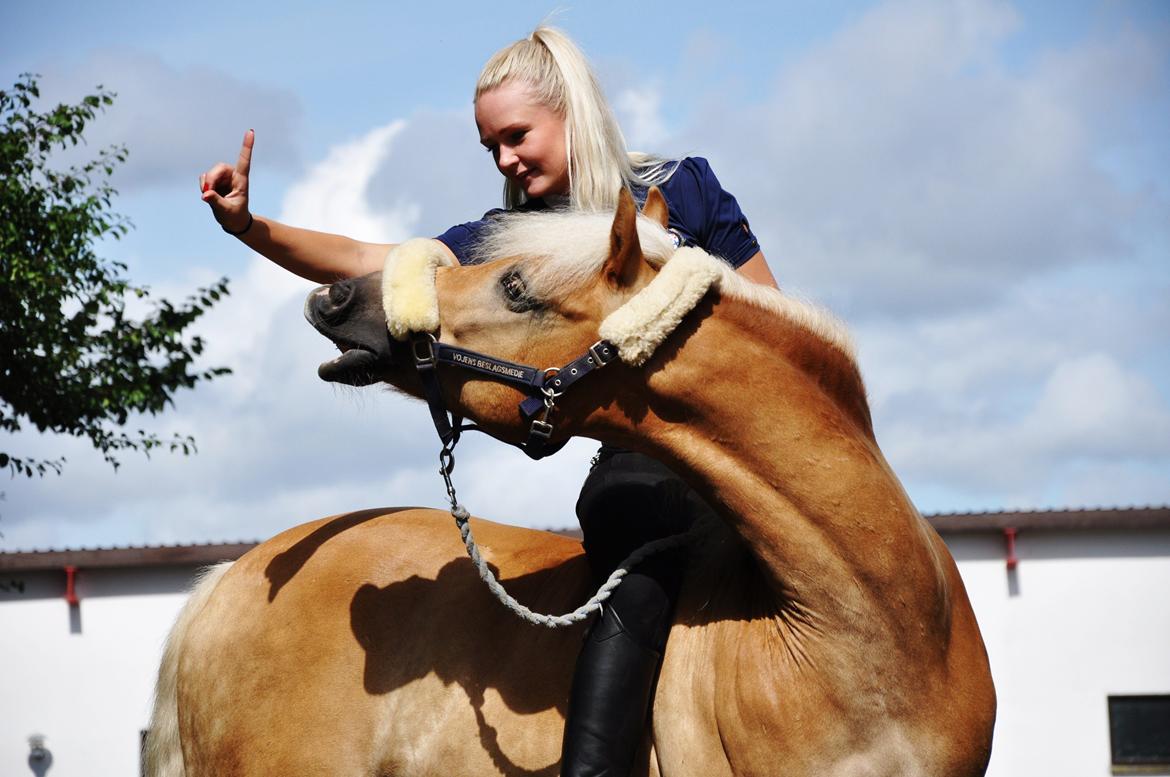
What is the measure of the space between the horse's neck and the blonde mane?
3.8 inches

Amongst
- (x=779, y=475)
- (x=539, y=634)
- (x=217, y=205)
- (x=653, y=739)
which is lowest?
(x=653, y=739)

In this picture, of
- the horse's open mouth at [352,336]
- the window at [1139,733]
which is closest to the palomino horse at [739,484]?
the horse's open mouth at [352,336]

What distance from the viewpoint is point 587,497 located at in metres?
3.46

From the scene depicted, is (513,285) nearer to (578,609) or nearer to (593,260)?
(593,260)

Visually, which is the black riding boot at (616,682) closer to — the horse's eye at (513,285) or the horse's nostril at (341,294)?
the horse's eye at (513,285)

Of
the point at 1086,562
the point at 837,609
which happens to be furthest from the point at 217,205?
the point at 1086,562

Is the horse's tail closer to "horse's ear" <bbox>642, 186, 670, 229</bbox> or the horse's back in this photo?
the horse's back

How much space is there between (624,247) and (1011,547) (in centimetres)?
1350

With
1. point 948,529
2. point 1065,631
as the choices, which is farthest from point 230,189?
point 1065,631

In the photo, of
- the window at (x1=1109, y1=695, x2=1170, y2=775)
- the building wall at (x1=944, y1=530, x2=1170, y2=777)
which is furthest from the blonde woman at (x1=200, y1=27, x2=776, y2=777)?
the window at (x1=1109, y1=695, x2=1170, y2=775)

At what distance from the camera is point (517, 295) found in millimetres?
3061

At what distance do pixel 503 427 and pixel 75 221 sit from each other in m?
10.1

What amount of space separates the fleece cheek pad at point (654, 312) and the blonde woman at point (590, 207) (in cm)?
48

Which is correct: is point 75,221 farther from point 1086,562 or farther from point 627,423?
point 1086,562
